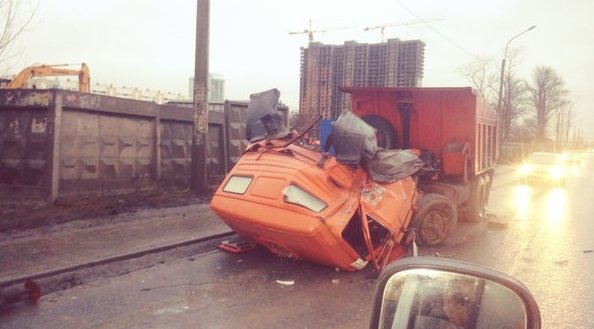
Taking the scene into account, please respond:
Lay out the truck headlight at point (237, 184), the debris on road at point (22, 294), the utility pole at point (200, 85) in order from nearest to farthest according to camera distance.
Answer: the debris on road at point (22, 294)
the truck headlight at point (237, 184)
the utility pole at point (200, 85)

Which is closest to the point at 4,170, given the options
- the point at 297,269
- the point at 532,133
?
the point at 297,269

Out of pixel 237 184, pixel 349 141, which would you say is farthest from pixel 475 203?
pixel 237 184

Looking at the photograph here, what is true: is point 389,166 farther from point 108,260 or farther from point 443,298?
point 443,298

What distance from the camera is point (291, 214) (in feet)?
17.8

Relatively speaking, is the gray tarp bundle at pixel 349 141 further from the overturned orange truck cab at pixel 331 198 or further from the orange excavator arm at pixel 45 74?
the orange excavator arm at pixel 45 74

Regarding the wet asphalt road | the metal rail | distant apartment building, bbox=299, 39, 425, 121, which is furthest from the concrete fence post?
distant apartment building, bbox=299, 39, 425, 121

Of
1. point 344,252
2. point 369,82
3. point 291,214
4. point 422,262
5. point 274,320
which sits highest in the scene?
point 369,82

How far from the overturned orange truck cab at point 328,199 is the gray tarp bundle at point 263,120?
40cm

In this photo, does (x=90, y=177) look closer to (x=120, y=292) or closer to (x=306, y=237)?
(x=120, y=292)

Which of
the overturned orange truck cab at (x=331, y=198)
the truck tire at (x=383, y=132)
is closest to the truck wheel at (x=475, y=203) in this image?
the overturned orange truck cab at (x=331, y=198)

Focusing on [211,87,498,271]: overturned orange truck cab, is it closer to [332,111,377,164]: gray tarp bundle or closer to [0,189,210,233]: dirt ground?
[332,111,377,164]: gray tarp bundle

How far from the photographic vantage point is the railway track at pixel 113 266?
5.45 m

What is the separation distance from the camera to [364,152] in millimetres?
6102

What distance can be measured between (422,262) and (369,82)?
27653 mm
